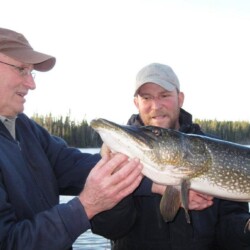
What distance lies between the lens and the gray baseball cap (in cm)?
437

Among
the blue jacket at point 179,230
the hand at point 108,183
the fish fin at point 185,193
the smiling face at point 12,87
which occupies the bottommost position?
the blue jacket at point 179,230

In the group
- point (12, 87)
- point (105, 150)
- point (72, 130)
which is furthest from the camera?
point (72, 130)

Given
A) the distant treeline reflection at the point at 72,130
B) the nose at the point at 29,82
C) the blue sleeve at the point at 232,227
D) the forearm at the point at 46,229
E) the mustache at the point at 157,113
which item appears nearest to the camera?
the forearm at the point at 46,229

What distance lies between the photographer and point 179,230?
3.68 meters

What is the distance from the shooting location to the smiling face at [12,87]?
9.60ft

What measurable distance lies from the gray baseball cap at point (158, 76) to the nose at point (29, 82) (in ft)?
5.03

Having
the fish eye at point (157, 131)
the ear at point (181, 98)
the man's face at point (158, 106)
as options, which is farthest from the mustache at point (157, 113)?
the fish eye at point (157, 131)

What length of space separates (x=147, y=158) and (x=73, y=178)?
2.28 feet

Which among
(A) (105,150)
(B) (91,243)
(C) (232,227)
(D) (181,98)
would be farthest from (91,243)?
(A) (105,150)

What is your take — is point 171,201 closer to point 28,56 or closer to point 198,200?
point 198,200

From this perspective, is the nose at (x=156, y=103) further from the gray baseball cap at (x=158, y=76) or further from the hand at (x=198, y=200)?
the hand at (x=198, y=200)

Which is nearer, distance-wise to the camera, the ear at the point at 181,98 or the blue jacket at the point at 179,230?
the blue jacket at the point at 179,230

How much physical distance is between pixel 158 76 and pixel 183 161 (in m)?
1.40

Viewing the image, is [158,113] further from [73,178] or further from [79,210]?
[79,210]
